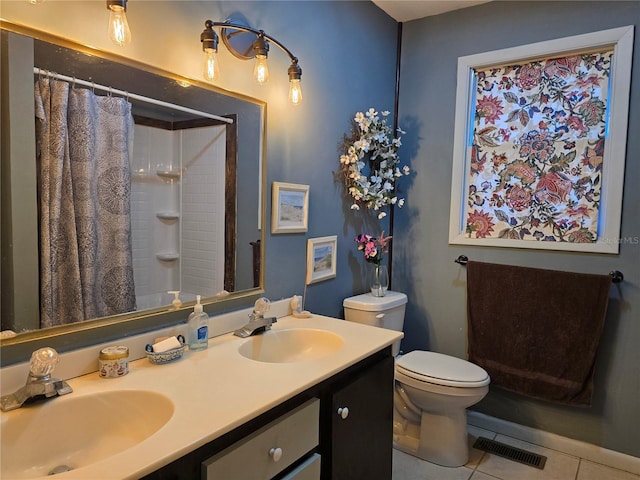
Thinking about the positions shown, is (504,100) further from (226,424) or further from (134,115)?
(226,424)

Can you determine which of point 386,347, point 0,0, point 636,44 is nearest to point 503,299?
point 386,347

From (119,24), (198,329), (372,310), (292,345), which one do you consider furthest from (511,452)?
(119,24)

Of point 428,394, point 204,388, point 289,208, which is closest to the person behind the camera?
point 204,388

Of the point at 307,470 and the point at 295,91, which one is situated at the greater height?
the point at 295,91

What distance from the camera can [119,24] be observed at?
3.85 feet

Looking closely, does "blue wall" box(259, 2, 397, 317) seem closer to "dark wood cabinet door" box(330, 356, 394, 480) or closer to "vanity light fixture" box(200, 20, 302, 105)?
"vanity light fixture" box(200, 20, 302, 105)

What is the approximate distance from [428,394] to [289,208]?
113cm

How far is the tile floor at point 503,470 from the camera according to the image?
208cm

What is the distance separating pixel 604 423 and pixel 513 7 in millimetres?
2270

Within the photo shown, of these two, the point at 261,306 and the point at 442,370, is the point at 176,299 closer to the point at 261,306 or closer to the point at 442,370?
the point at 261,306

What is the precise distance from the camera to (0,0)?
1.01 m

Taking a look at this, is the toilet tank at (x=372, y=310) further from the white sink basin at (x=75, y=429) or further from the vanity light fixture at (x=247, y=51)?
the white sink basin at (x=75, y=429)

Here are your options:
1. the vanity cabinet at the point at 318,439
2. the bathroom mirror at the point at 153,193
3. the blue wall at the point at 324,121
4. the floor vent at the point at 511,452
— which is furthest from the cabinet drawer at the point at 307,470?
the floor vent at the point at 511,452

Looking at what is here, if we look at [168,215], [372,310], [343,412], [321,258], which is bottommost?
[343,412]
